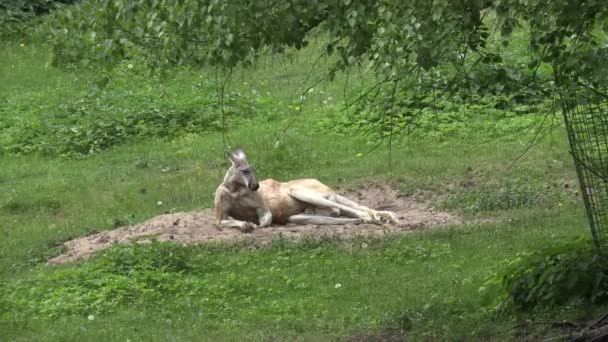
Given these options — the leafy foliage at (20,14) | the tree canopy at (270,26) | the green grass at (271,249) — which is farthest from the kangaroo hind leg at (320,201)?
the leafy foliage at (20,14)

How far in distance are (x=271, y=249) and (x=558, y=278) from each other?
16.4 feet

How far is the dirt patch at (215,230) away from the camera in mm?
14080

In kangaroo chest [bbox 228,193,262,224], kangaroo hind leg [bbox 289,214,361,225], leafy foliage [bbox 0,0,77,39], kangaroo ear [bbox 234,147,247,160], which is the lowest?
kangaroo hind leg [bbox 289,214,361,225]

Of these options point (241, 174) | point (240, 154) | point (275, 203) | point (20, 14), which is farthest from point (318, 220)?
point (20, 14)

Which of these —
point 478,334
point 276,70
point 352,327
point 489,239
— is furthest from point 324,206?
point 276,70

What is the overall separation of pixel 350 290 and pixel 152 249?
2.56 metres

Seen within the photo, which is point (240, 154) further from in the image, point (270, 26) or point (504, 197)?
point (270, 26)

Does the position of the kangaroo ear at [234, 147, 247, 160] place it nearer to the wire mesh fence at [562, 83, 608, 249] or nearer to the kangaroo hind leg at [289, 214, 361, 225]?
the kangaroo hind leg at [289, 214, 361, 225]

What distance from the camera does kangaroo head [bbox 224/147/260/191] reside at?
15203 millimetres

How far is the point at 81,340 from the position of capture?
10.1m

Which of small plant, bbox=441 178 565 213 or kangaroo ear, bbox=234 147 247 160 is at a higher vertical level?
kangaroo ear, bbox=234 147 247 160

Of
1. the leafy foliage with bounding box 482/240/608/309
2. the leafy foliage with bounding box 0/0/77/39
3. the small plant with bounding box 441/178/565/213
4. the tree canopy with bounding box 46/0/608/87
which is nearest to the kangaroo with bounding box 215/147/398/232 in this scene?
the small plant with bounding box 441/178/565/213

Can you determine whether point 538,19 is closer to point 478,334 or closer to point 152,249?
point 478,334

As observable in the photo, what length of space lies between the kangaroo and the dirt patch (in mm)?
189
